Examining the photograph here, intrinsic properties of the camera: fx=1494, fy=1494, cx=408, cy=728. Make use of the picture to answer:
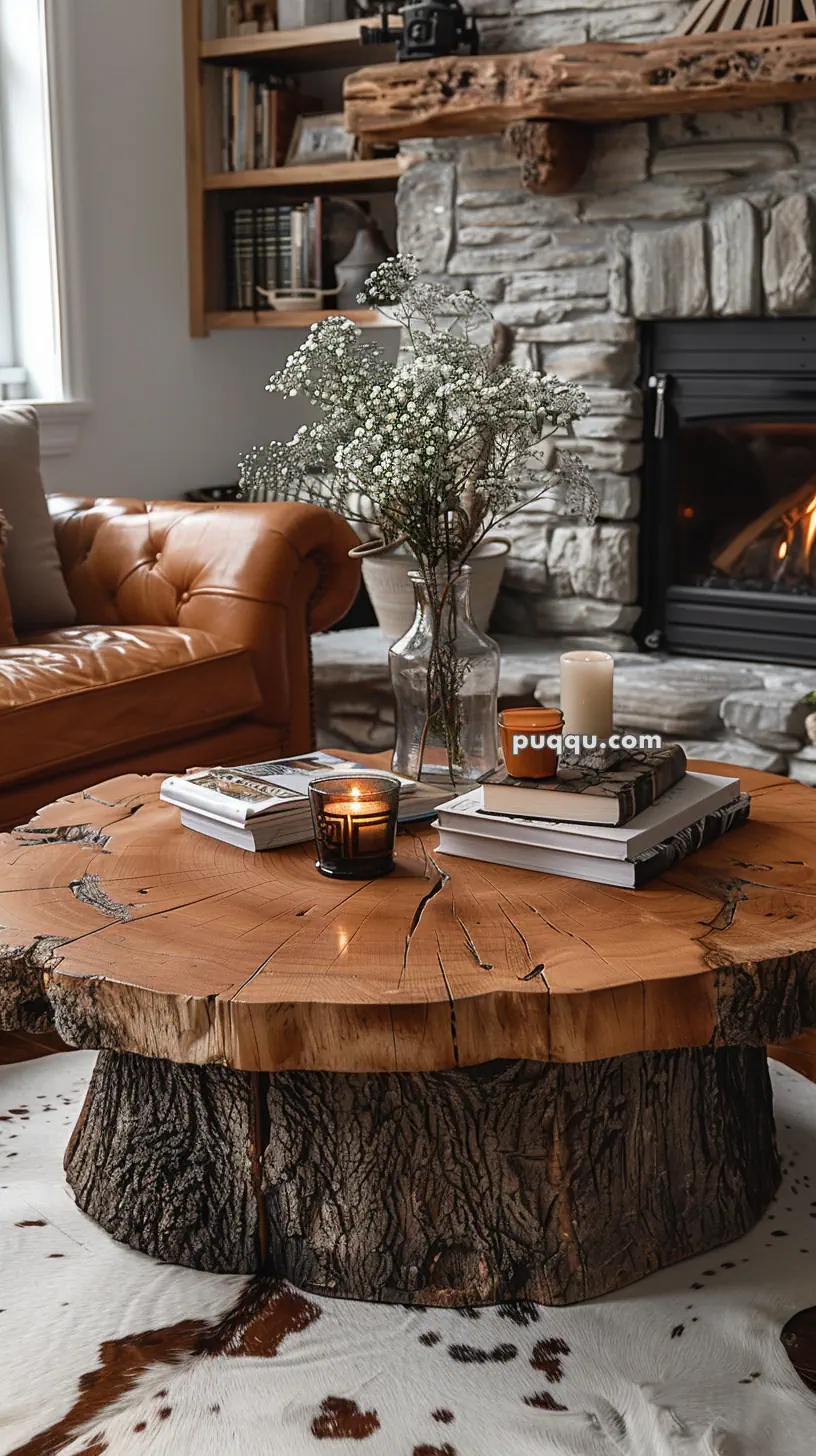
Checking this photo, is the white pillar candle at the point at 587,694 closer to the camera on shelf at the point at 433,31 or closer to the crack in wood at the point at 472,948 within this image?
the crack in wood at the point at 472,948

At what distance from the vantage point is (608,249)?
3654 mm

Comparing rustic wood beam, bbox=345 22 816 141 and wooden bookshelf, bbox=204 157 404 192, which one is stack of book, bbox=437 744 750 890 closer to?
rustic wood beam, bbox=345 22 816 141

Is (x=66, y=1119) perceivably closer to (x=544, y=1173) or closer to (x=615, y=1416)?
(x=544, y=1173)

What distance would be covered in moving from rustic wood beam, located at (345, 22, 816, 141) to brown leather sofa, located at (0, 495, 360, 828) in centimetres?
113

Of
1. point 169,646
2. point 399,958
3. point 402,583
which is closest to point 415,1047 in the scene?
point 399,958

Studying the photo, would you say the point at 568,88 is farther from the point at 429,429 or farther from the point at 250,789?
the point at 250,789

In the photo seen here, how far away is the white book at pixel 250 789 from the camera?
66.4 inches

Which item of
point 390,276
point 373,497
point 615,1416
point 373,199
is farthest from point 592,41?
point 615,1416

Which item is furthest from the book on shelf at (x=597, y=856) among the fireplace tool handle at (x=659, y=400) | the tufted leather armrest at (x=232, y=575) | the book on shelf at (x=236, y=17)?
the book on shelf at (x=236, y=17)

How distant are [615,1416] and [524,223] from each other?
10.00 ft

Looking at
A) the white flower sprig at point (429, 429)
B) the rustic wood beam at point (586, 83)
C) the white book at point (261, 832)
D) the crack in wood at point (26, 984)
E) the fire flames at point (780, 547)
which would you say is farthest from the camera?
the fire flames at point (780, 547)

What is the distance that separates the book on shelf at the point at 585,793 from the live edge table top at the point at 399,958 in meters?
0.07

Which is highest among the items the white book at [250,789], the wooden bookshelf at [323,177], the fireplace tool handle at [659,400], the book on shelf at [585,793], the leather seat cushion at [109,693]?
the wooden bookshelf at [323,177]

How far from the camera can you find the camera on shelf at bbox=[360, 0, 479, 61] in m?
3.55
